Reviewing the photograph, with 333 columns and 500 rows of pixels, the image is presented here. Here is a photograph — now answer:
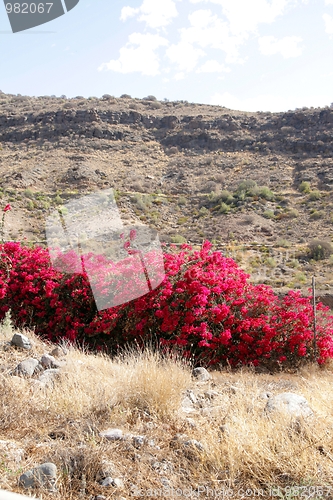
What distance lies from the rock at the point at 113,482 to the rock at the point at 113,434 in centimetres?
49

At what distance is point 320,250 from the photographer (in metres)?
23.3

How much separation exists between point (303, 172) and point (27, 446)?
38.0 metres

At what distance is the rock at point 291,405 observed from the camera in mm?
3936

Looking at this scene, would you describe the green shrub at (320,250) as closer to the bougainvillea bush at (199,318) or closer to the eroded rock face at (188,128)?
the bougainvillea bush at (199,318)

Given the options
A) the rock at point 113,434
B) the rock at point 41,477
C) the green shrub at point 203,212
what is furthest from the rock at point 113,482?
the green shrub at point 203,212

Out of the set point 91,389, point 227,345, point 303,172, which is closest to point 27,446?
point 91,389

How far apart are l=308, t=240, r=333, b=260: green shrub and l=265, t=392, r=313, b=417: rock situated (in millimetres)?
19495

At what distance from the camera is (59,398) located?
4273mm

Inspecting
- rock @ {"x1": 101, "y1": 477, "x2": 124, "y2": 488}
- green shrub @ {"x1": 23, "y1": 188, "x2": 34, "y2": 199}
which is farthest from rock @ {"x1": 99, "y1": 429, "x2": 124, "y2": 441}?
green shrub @ {"x1": 23, "y1": 188, "x2": 34, "y2": 199}

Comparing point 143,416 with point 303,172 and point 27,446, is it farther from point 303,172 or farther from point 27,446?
point 303,172

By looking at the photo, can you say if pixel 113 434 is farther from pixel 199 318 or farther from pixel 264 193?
pixel 264 193

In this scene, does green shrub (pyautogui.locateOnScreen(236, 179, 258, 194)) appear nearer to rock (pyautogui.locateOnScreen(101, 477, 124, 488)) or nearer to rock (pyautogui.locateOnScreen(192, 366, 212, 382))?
rock (pyautogui.locateOnScreen(192, 366, 212, 382))

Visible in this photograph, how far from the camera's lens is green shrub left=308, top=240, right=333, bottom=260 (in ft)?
75.4

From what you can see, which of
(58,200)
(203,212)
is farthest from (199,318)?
(58,200)
